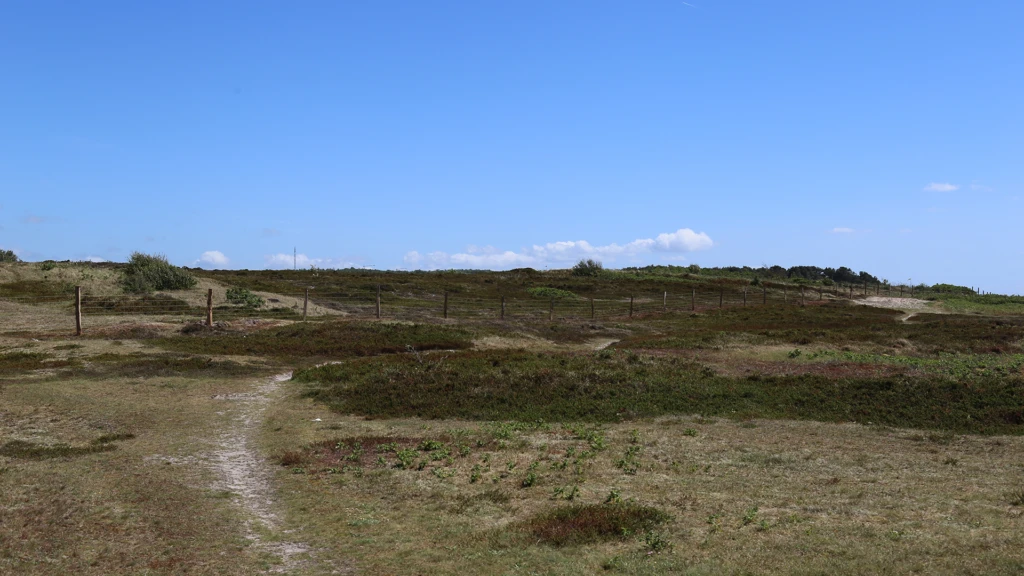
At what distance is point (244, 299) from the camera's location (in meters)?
50.4

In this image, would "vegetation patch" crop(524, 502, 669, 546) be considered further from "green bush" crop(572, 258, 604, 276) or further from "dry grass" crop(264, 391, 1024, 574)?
"green bush" crop(572, 258, 604, 276)

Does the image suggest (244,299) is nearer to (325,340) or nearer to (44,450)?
(325,340)

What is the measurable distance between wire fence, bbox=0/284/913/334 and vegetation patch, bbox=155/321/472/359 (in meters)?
4.47

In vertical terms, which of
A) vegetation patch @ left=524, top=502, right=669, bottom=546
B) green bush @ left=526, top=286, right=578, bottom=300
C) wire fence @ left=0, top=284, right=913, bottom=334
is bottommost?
vegetation patch @ left=524, top=502, right=669, bottom=546

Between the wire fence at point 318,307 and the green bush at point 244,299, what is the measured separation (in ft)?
1.37

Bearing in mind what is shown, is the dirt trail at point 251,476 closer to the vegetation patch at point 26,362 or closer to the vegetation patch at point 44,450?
the vegetation patch at point 44,450

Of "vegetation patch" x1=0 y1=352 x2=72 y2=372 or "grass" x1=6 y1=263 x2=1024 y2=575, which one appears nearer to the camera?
"grass" x1=6 y1=263 x2=1024 y2=575

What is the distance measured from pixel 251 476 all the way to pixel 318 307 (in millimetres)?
40220

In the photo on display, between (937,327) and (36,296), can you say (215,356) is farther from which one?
(937,327)

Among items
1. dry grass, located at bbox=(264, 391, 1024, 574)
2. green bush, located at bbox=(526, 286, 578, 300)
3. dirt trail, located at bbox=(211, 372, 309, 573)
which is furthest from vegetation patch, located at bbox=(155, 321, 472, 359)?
green bush, located at bbox=(526, 286, 578, 300)

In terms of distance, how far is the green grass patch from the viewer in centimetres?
1931

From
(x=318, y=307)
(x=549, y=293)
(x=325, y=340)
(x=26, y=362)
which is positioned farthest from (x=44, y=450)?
(x=549, y=293)

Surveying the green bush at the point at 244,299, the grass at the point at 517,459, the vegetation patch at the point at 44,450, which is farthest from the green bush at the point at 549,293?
the vegetation patch at the point at 44,450

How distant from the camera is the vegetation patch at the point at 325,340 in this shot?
32219 millimetres
